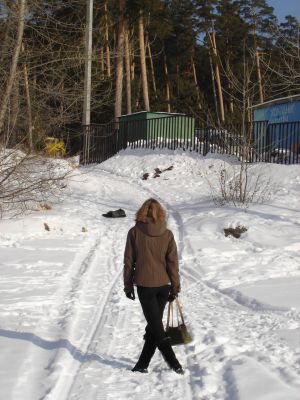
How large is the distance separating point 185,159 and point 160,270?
52.8ft

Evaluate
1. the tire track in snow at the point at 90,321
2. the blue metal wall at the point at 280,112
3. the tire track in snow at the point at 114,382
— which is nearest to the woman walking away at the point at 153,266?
the tire track in snow at the point at 114,382

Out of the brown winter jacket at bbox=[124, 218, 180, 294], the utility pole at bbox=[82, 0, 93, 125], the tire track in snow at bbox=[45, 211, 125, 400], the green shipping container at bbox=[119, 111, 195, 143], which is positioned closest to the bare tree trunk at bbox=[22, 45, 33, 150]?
the utility pole at bbox=[82, 0, 93, 125]

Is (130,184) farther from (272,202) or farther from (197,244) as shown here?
(197,244)

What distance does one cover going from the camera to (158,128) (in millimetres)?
24578

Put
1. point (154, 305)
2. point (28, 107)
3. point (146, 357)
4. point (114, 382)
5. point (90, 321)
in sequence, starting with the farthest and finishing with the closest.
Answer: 1. point (28, 107)
2. point (90, 321)
3. point (146, 357)
4. point (154, 305)
5. point (114, 382)

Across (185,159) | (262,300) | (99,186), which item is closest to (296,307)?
(262,300)

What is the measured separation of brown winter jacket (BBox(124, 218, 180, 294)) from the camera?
470cm

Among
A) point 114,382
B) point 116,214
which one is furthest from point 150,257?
point 116,214

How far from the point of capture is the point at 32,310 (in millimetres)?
6859

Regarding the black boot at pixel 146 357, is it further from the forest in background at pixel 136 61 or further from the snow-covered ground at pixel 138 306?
the forest in background at pixel 136 61

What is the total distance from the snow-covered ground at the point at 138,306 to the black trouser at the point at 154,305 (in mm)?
373

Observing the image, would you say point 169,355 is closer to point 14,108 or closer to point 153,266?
point 153,266

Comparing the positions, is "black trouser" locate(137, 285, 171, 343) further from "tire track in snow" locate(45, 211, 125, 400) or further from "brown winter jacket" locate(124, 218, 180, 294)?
"tire track in snow" locate(45, 211, 125, 400)

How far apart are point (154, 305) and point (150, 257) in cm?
42
